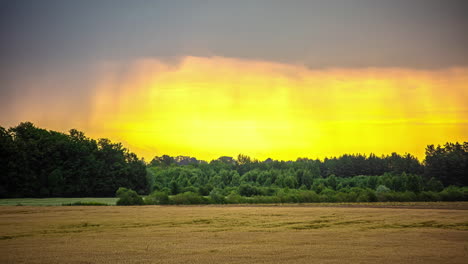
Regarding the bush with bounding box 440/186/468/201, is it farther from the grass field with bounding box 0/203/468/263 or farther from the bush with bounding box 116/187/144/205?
the bush with bounding box 116/187/144/205

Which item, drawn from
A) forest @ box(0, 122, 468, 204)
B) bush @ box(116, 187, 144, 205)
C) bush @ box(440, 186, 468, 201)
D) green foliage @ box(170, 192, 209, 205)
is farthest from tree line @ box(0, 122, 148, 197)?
bush @ box(440, 186, 468, 201)

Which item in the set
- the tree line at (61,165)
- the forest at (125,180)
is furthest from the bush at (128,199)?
the tree line at (61,165)

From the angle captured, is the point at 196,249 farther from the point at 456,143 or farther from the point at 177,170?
the point at 177,170

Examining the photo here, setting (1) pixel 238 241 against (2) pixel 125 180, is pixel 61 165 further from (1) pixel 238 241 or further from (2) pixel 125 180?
(1) pixel 238 241

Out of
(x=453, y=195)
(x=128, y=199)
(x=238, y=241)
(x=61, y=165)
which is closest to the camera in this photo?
(x=238, y=241)

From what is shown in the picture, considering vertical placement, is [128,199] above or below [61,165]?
below

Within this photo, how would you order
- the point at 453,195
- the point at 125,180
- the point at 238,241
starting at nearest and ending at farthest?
the point at 238,241 → the point at 453,195 → the point at 125,180

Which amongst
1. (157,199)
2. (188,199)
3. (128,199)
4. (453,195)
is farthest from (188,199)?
(453,195)

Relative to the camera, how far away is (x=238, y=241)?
2811 cm

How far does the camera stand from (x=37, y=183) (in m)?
93.1

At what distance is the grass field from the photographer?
71.9 ft

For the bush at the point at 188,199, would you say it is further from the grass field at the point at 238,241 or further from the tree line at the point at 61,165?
the grass field at the point at 238,241

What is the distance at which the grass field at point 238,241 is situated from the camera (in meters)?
21.9

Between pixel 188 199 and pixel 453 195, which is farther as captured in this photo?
pixel 453 195
